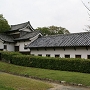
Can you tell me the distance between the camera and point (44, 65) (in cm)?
2123

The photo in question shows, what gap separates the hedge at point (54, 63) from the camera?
58.9 feet

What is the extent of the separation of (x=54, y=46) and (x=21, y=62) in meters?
5.92

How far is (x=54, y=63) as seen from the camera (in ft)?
66.6

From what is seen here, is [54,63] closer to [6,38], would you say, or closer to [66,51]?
[66,51]

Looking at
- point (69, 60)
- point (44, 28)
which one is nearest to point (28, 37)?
point (69, 60)

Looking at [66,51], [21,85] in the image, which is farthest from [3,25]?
[21,85]

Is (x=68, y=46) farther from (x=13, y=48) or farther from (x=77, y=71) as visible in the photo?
(x=13, y=48)

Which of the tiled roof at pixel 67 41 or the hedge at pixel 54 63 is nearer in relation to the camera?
the hedge at pixel 54 63

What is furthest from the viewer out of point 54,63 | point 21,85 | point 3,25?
point 3,25

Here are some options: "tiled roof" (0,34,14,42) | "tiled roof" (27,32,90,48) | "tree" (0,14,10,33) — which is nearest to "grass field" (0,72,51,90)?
"tiled roof" (27,32,90,48)

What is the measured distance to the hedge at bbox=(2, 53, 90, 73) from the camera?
17938 millimetres

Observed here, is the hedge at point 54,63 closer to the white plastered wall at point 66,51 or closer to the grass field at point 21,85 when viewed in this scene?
the white plastered wall at point 66,51

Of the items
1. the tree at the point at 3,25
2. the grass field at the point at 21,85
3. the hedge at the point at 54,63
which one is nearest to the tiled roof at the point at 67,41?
the hedge at the point at 54,63

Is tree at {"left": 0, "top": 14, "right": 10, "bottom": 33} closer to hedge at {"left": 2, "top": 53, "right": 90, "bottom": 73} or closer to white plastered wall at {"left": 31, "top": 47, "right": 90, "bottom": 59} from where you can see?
white plastered wall at {"left": 31, "top": 47, "right": 90, "bottom": 59}
